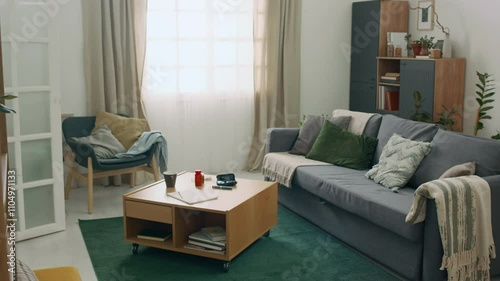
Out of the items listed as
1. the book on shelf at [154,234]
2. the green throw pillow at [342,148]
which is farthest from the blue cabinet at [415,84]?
the book on shelf at [154,234]

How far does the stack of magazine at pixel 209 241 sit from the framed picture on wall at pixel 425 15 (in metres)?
3.40

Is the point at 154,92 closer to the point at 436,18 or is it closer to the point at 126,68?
the point at 126,68

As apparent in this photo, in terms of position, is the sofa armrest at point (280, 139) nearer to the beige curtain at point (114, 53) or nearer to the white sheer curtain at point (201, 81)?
the white sheer curtain at point (201, 81)

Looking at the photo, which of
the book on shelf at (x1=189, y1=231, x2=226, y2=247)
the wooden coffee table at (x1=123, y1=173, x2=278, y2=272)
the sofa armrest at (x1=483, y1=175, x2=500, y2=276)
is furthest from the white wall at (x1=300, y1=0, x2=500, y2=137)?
the book on shelf at (x1=189, y1=231, x2=226, y2=247)

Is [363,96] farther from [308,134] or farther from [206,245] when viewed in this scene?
[206,245]

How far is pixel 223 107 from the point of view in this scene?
6477 millimetres

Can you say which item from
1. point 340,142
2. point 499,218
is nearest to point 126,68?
point 340,142

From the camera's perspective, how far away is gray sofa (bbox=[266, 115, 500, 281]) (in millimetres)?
3447

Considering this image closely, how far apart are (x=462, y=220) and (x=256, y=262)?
1297 mm

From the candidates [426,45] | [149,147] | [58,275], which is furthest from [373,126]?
[58,275]

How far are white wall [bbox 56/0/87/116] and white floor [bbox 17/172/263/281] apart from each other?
0.85 metres

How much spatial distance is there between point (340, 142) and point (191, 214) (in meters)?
1.51

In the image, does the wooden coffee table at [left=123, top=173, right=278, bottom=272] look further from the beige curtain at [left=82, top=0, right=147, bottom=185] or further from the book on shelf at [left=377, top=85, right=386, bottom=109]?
the book on shelf at [left=377, top=85, right=386, bottom=109]

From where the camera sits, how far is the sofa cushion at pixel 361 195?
3545mm
